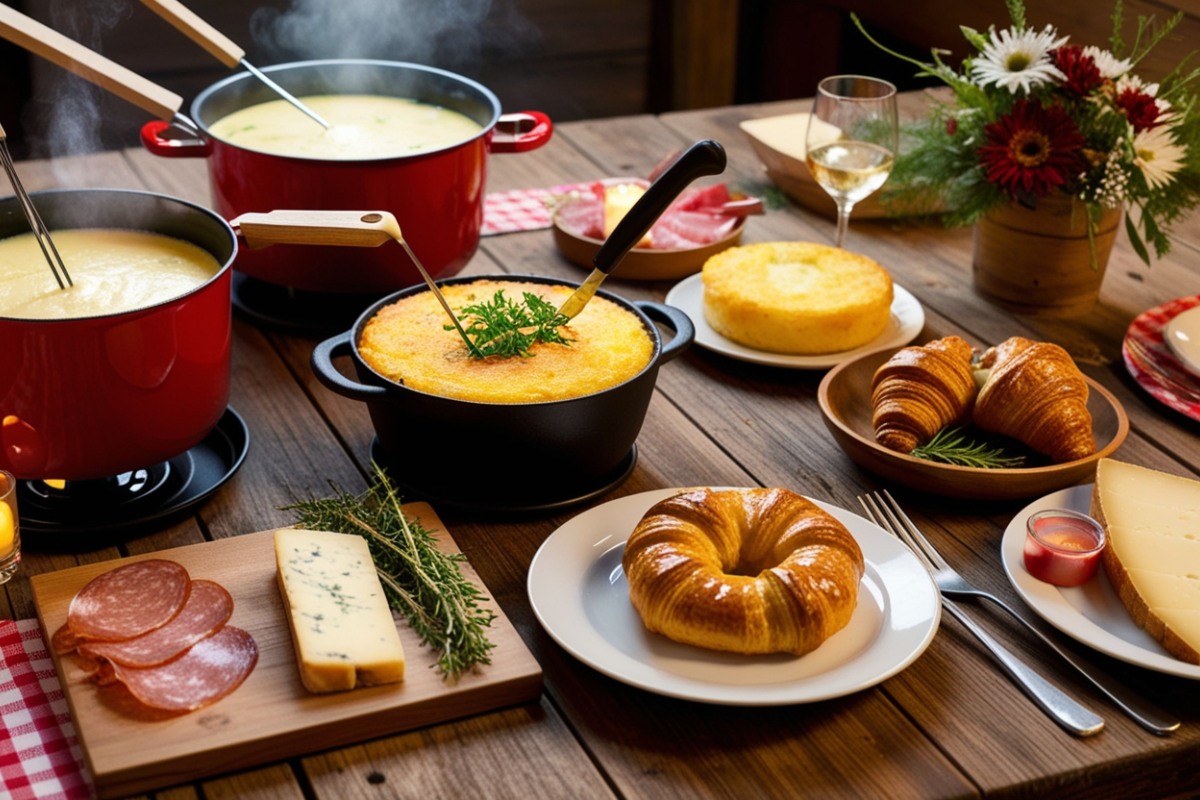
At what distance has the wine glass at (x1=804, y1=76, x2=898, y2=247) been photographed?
1706 mm

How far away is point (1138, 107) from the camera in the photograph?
1.60 meters

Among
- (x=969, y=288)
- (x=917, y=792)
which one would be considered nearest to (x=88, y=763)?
(x=917, y=792)

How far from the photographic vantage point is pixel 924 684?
1.06 meters

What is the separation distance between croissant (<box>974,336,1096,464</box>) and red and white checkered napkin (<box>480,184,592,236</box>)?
36.3 inches

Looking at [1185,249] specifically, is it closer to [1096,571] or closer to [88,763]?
[1096,571]

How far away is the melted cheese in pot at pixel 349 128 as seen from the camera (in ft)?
5.48

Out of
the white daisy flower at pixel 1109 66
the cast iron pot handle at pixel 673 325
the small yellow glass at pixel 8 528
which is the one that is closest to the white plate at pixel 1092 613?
the cast iron pot handle at pixel 673 325

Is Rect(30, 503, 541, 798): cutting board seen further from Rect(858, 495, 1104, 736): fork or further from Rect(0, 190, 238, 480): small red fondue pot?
Rect(858, 495, 1104, 736): fork

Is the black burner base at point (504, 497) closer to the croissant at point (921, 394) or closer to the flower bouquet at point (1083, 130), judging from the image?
the croissant at point (921, 394)

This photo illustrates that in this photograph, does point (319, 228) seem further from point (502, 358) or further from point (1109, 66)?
point (1109, 66)

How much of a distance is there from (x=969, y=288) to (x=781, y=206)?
41 centimetres

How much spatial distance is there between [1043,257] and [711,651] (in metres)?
1.02

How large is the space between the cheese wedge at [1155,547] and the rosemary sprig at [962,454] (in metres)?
0.14

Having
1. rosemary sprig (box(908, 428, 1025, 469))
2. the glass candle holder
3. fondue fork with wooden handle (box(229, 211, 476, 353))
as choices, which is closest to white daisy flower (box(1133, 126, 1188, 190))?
rosemary sprig (box(908, 428, 1025, 469))
